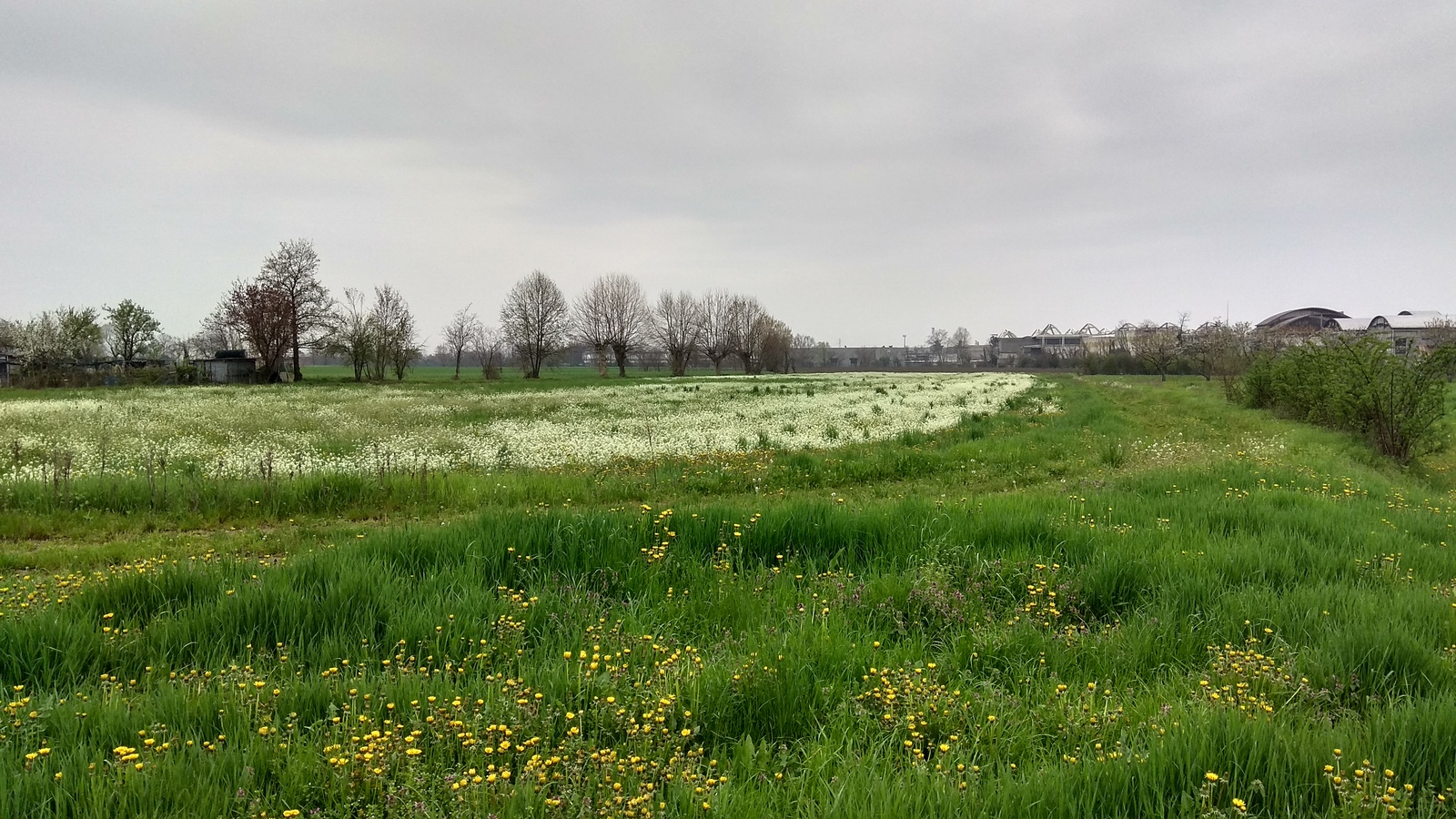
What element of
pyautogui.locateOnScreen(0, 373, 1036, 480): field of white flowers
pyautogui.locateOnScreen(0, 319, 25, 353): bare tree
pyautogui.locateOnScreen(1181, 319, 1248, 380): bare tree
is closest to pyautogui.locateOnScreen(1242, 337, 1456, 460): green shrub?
pyautogui.locateOnScreen(0, 373, 1036, 480): field of white flowers

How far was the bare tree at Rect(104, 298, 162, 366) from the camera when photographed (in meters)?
70.4

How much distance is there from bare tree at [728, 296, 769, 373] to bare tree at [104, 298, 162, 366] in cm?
7579

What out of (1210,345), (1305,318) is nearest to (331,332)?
(1210,345)

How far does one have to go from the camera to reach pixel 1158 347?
91.2 metres

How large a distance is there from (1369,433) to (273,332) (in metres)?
73.4

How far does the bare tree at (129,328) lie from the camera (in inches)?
2771

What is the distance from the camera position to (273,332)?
6169 cm

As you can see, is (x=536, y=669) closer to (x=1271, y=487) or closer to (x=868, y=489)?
(x=868, y=489)

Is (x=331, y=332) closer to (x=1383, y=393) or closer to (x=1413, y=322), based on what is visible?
(x=1383, y=393)

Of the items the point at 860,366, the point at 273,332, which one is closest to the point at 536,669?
the point at 273,332

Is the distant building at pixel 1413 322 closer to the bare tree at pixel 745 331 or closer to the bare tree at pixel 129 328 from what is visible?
the bare tree at pixel 745 331

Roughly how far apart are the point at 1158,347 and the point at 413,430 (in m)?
98.3

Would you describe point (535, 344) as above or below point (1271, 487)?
above

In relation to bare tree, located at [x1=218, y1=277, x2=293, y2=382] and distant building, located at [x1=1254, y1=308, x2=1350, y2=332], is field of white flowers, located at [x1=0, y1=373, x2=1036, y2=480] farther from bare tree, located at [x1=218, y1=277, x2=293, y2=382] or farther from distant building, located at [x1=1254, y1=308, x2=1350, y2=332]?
distant building, located at [x1=1254, y1=308, x2=1350, y2=332]
